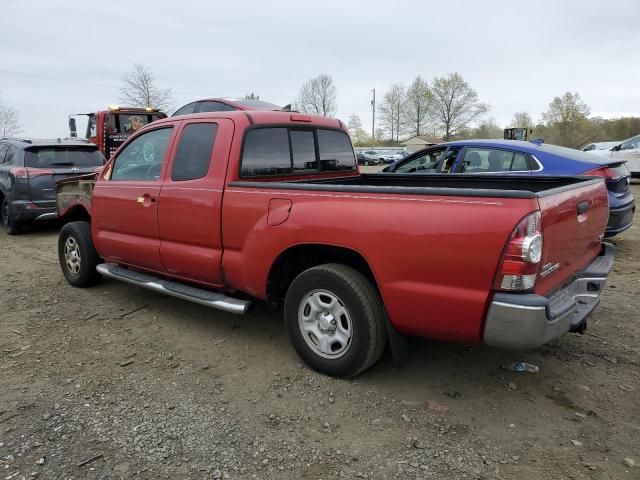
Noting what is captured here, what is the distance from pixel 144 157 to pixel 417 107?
301 ft

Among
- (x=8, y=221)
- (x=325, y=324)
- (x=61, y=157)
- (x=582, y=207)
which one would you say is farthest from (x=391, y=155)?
(x=325, y=324)

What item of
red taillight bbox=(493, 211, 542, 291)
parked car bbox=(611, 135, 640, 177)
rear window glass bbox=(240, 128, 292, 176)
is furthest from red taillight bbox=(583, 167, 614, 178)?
parked car bbox=(611, 135, 640, 177)

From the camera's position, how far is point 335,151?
4.81 metres

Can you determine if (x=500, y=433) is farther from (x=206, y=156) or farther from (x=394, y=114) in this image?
(x=394, y=114)

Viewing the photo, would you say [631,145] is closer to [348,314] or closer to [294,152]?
[294,152]

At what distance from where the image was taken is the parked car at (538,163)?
6121 mm

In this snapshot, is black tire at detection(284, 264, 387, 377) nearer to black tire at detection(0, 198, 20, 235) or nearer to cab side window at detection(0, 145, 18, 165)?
black tire at detection(0, 198, 20, 235)

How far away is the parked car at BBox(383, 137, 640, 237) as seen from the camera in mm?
6121

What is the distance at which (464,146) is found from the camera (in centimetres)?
700

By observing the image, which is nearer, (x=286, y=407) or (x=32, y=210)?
(x=286, y=407)

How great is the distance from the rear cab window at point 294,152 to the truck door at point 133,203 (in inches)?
34.1

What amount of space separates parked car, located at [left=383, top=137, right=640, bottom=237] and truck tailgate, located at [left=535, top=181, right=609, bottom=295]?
106 inches

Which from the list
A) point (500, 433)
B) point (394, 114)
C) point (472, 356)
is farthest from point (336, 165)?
point (394, 114)

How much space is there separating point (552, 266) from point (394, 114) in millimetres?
93754
